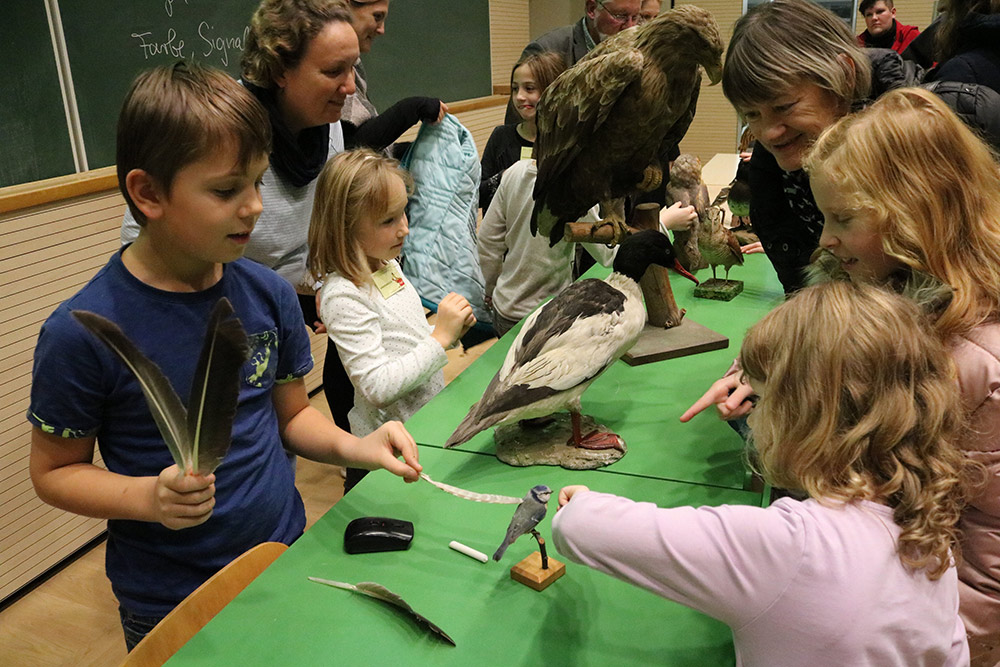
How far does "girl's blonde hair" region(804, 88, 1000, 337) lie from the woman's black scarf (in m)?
1.31

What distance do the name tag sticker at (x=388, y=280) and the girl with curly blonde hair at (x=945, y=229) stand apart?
3.39 ft

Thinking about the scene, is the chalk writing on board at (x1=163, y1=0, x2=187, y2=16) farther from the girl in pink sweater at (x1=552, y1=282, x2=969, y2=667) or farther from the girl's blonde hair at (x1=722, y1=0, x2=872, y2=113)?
the girl in pink sweater at (x1=552, y1=282, x2=969, y2=667)

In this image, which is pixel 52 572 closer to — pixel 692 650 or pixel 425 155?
pixel 425 155

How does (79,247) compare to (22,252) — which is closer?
(22,252)

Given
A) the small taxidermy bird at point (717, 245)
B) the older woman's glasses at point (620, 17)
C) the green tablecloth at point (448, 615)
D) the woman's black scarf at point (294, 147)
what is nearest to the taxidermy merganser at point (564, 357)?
the green tablecloth at point (448, 615)

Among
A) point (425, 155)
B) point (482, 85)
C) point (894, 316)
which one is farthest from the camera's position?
point (482, 85)

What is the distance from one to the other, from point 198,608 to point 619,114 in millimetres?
1524

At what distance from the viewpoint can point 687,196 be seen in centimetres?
268

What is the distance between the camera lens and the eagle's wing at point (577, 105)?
1.86 m

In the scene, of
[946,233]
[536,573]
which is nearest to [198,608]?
[536,573]

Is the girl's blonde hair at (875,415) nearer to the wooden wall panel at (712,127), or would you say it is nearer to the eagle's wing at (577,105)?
the eagle's wing at (577,105)

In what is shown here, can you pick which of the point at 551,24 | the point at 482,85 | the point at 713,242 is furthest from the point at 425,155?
the point at 551,24

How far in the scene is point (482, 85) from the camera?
17.1 feet

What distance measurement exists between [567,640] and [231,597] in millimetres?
542
